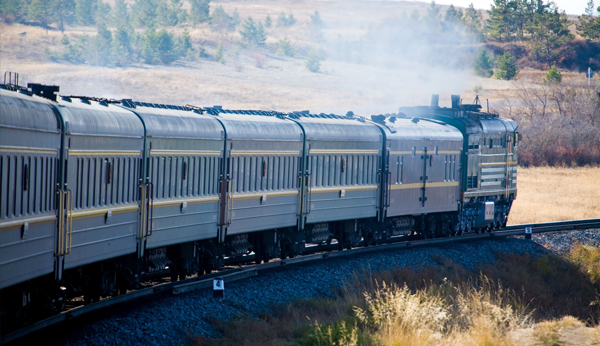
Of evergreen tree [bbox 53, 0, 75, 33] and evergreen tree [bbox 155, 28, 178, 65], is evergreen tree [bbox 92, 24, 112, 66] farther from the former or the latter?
evergreen tree [bbox 53, 0, 75, 33]

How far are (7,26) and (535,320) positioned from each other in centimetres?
9525

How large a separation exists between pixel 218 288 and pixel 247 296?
0.99 meters

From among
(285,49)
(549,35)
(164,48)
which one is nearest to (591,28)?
(549,35)

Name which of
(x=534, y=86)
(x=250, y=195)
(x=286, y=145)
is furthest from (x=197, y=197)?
(x=534, y=86)

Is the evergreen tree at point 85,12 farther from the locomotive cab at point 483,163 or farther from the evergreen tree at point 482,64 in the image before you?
the locomotive cab at point 483,163

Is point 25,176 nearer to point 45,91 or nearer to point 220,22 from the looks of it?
point 45,91

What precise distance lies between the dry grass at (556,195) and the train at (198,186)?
28.6 ft

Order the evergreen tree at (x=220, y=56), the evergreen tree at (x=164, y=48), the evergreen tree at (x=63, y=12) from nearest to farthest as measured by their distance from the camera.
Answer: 1. the evergreen tree at (x=164, y=48)
2. the evergreen tree at (x=220, y=56)
3. the evergreen tree at (x=63, y=12)

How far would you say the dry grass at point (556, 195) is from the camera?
35.2m

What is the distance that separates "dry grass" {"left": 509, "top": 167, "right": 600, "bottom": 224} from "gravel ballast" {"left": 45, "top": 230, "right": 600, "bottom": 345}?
37.0 ft

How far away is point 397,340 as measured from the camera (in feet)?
38.5

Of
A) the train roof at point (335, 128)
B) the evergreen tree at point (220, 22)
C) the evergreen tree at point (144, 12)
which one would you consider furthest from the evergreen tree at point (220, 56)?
the train roof at point (335, 128)

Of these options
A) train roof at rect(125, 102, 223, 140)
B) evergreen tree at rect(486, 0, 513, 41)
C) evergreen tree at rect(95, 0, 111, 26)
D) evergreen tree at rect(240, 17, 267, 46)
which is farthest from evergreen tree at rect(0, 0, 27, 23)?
train roof at rect(125, 102, 223, 140)

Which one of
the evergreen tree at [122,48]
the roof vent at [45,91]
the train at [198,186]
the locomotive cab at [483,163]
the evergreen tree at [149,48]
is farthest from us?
the evergreen tree at [149,48]
